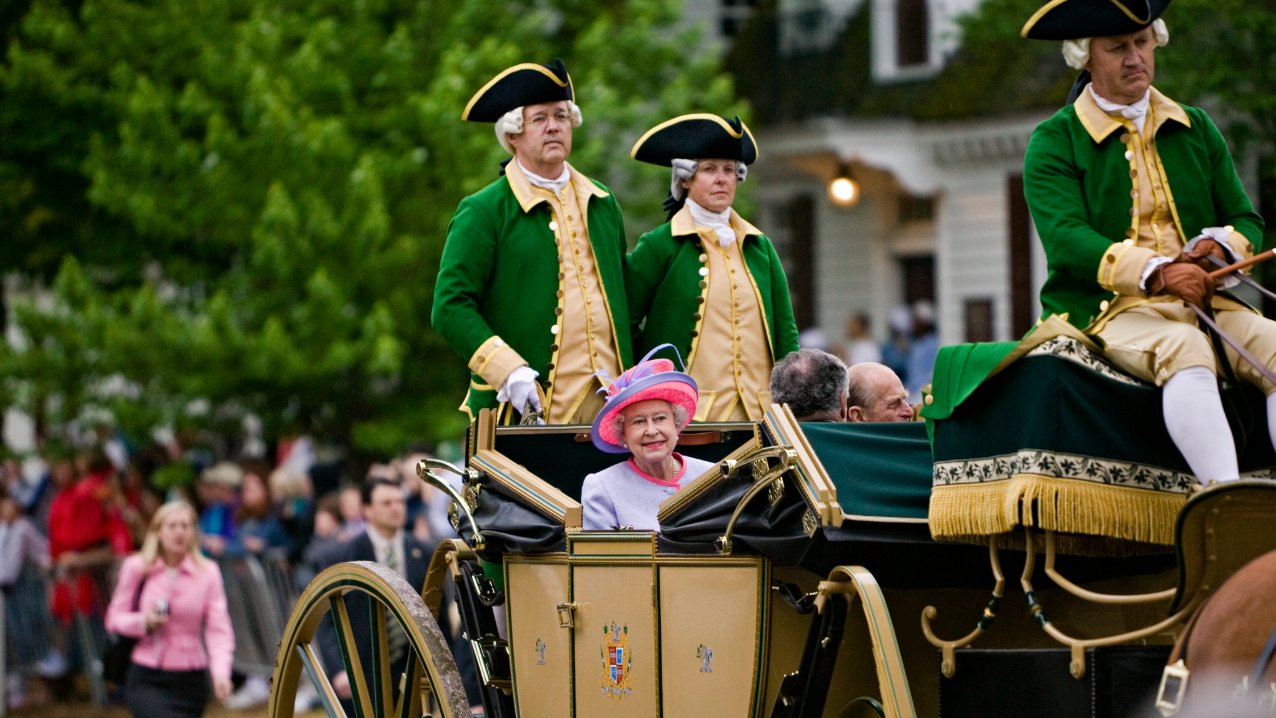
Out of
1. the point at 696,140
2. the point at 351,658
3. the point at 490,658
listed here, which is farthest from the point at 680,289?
the point at 351,658

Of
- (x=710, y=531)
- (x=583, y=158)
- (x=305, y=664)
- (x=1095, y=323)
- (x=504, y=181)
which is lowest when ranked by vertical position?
(x=305, y=664)

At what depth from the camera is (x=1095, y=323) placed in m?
5.06

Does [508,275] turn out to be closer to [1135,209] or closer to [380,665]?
[380,665]

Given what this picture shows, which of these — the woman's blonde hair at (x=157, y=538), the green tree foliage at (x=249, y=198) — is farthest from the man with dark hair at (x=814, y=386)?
the green tree foliage at (x=249, y=198)

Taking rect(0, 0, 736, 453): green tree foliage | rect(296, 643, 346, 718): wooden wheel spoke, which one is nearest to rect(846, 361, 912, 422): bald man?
rect(296, 643, 346, 718): wooden wheel spoke

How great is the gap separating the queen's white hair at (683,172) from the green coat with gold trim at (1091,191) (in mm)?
1900

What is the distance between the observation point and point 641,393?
5938 mm

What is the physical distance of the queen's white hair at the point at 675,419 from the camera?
239 inches

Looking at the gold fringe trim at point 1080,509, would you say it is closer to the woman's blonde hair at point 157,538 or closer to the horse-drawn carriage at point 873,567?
the horse-drawn carriage at point 873,567

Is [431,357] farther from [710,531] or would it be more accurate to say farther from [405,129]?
[710,531]

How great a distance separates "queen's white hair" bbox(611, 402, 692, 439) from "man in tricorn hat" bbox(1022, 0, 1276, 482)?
1.22 meters

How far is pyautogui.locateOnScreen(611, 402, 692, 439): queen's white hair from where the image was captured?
606 cm

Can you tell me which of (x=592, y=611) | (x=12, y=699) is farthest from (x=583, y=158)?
(x=592, y=611)

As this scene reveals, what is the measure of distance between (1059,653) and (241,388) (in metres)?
11.7
